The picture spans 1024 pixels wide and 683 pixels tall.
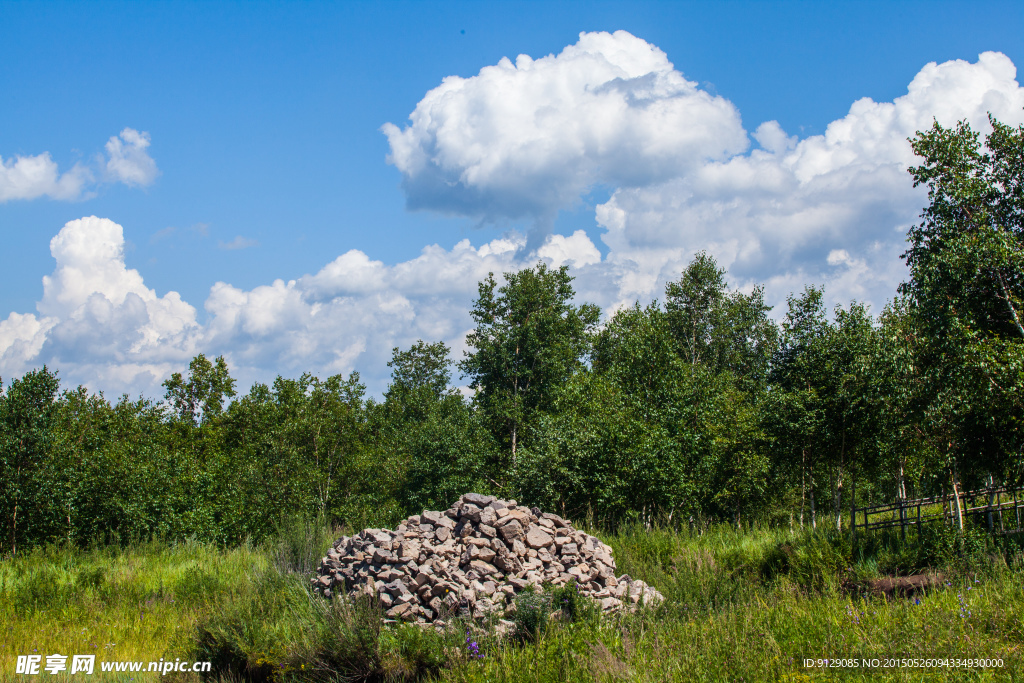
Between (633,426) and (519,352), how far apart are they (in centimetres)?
871

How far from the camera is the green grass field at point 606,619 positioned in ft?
21.1

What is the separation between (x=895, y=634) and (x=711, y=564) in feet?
20.8

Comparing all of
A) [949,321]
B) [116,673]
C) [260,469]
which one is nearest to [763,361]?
[949,321]

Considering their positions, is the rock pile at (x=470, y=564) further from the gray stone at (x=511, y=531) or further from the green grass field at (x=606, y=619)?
the green grass field at (x=606, y=619)

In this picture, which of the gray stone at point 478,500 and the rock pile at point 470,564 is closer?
the rock pile at point 470,564

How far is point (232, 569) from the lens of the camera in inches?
627

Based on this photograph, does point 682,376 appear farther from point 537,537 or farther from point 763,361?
point 537,537

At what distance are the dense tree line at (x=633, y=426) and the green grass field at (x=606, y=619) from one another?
14.4ft

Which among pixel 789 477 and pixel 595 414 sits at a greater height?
pixel 595 414

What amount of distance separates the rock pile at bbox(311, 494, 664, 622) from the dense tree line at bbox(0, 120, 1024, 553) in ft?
29.7

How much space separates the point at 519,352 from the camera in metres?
30.6

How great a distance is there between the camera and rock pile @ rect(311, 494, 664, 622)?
10.4 m

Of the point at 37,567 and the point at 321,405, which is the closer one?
the point at 37,567

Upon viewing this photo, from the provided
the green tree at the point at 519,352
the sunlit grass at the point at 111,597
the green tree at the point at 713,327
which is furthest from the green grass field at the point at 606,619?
the green tree at the point at 713,327
